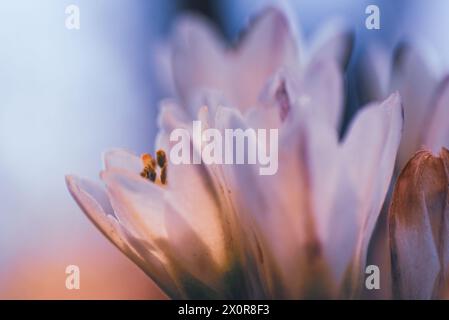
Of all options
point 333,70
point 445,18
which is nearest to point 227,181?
point 333,70

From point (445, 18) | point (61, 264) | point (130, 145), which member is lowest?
point (61, 264)

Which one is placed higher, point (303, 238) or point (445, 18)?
point (445, 18)

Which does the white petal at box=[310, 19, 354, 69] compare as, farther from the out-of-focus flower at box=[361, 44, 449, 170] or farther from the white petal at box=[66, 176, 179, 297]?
the white petal at box=[66, 176, 179, 297]

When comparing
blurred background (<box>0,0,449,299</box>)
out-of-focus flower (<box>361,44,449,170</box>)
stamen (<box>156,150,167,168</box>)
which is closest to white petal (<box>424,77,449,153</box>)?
out-of-focus flower (<box>361,44,449,170</box>)

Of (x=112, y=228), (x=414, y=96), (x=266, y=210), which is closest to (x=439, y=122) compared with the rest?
(x=414, y=96)

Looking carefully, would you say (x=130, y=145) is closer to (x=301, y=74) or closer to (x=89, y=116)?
(x=89, y=116)

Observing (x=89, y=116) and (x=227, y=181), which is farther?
(x=89, y=116)
